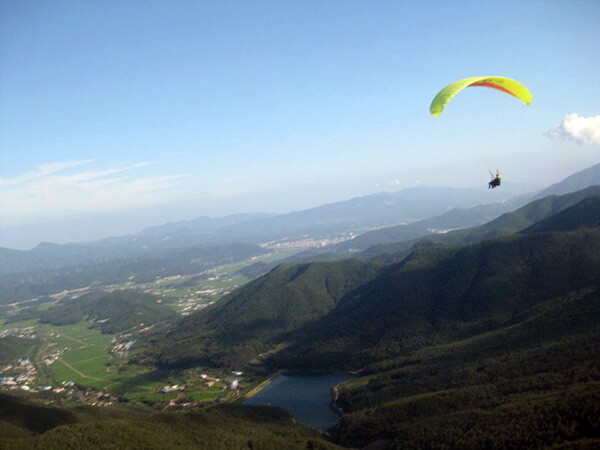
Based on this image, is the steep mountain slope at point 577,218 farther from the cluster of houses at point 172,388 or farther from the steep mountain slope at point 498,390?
the cluster of houses at point 172,388

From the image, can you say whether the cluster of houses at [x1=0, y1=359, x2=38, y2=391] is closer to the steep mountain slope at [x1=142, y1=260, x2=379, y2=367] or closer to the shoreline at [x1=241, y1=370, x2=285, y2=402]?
the steep mountain slope at [x1=142, y1=260, x2=379, y2=367]

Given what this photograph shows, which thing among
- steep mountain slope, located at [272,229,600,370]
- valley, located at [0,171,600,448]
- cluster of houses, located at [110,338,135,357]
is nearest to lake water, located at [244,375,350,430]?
valley, located at [0,171,600,448]

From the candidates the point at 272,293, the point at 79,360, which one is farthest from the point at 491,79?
the point at 79,360

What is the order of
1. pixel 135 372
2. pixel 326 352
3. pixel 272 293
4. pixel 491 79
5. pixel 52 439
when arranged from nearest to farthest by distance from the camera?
pixel 491 79 → pixel 52 439 → pixel 326 352 → pixel 135 372 → pixel 272 293

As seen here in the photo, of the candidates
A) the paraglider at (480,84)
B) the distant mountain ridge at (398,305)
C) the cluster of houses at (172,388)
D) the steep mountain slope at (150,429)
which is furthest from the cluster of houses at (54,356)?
the paraglider at (480,84)

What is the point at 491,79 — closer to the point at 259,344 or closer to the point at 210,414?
the point at 210,414

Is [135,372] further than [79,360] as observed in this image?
No

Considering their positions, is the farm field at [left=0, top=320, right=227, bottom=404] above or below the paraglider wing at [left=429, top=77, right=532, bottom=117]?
below
